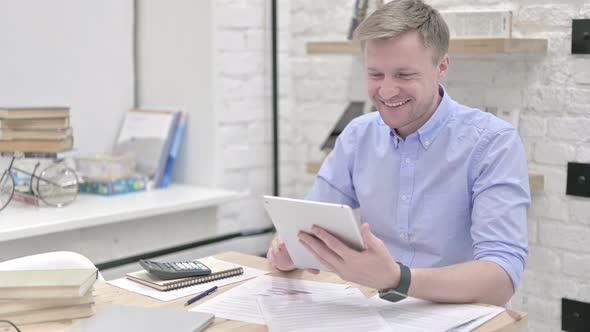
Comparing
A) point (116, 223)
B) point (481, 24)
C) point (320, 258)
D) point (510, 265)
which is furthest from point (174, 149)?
point (510, 265)

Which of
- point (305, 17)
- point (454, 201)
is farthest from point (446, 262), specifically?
point (305, 17)

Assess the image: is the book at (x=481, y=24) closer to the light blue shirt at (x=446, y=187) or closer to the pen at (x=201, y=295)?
the light blue shirt at (x=446, y=187)

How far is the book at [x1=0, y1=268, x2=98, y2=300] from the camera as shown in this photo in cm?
146

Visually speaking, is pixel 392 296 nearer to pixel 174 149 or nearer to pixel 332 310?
pixel 332 310

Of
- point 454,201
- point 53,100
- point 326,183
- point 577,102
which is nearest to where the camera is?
point 454,201

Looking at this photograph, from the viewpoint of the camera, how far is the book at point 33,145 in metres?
2.50

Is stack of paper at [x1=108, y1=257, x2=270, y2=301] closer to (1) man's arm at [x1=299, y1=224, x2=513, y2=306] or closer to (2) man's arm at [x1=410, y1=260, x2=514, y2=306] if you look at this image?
(1) man's arm at [x1=299, y1=224, x2=513, y2=306]

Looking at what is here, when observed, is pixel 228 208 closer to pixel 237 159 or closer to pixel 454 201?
pixel 237 159

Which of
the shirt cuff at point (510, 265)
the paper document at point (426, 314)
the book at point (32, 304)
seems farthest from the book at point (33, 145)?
the shirt cuff at point (510, 265)

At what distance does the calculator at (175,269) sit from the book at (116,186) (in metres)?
1.04

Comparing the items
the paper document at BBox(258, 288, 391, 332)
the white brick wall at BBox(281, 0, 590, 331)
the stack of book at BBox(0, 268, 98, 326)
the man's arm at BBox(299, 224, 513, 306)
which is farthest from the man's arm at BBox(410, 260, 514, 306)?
the white brick wall at BBox(281, 0, 590, 331)

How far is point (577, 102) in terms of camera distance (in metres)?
2.40

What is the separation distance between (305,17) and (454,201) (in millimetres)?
1467

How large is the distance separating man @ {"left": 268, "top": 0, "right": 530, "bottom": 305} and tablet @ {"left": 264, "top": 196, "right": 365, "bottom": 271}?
0.16 metres
